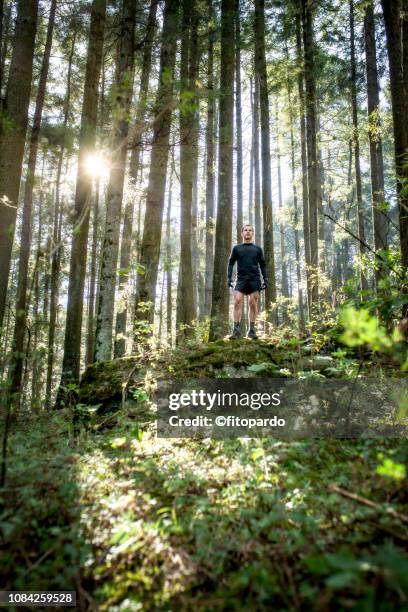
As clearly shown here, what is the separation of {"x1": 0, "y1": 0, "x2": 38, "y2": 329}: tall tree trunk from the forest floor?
477 centimetres

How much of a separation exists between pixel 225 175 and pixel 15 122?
14.6ft

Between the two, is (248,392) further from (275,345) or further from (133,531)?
(133,531)

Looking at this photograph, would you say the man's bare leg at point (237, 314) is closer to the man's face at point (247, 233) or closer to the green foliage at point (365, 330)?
the man's face at point (247, 233)

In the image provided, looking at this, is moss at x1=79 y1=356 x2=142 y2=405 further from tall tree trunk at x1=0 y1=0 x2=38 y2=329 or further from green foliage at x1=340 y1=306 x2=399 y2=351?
green foliage at x1=340 y1=306 x2=399 y2=351

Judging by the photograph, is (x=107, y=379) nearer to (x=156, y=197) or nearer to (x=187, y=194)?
(x=156, y=197)

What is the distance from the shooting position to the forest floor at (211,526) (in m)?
1.57

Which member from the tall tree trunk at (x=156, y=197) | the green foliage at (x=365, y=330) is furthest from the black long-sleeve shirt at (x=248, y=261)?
the green foliage at (x=365, y=330)

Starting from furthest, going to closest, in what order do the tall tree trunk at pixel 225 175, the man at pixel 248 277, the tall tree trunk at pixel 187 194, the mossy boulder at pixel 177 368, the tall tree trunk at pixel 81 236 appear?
the tall tree trunk at pixel 187 194 < the tall tree trunk at pixel 225 175 < the tall tree trunk at pixel 81 236 < the man at pixel 248 277 < the mossy boulder at pixel 177 368

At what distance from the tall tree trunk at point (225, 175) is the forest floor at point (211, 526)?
4.96 meters

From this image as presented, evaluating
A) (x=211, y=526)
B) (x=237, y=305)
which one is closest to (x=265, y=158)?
(x=237, y=305)

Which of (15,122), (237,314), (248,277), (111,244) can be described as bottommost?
(237,314)

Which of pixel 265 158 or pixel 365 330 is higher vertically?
pixel 265 158

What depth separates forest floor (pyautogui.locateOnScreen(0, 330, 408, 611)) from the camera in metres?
1.57

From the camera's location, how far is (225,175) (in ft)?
27.6
